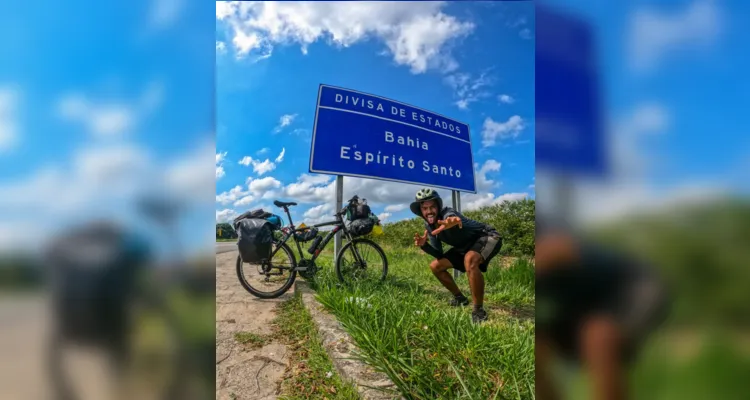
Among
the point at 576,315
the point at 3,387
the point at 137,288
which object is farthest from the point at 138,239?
the point at 576,315

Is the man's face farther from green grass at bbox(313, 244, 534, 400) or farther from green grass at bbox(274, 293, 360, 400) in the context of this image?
green grass at bbox(274, 293, 360, 400)

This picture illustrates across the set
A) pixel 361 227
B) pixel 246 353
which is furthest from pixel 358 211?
pixel 246 353

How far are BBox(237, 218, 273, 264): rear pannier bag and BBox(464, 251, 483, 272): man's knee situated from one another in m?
1.71

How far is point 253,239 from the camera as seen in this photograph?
267 cm

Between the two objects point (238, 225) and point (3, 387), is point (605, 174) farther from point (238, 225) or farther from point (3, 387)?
point (238, 225)

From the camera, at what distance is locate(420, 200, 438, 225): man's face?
257 cm

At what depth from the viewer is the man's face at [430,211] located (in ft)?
8.42

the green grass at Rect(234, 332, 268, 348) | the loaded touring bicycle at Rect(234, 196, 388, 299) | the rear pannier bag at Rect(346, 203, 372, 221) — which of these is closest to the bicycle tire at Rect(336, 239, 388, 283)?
the loaded touring bicycle at Rect(234, 196, 388, 299)

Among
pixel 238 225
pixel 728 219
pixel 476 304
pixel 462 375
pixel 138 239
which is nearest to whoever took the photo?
pixel 728 219

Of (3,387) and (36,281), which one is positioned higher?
(36,281)

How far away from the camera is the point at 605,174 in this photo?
0.27 metres

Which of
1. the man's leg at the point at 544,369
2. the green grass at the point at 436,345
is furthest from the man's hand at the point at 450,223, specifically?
the man's leg at the point at 544,369

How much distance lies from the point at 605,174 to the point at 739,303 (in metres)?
0.13

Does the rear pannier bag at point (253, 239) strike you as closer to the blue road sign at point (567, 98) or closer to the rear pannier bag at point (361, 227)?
the rear pannier bag at point (361, 227)
